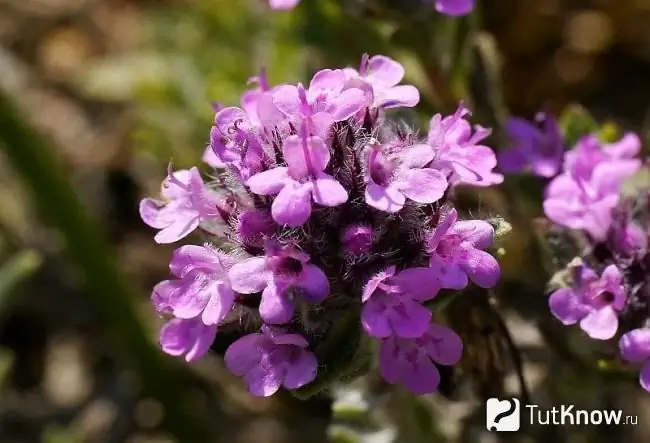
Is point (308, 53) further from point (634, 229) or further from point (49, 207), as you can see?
point (634, 229)

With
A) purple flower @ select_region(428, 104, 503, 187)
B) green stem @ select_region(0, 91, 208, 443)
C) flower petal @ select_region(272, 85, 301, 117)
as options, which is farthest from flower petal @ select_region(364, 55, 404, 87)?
green stem @ select_region(0, 91, 208, 443)

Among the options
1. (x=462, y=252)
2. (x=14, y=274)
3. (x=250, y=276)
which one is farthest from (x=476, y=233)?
(x=14, y=274)

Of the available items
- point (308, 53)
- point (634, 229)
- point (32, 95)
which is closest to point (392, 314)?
point (634, 229)

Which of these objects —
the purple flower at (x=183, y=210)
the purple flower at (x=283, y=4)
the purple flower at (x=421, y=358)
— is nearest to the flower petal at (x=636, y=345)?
the purple flower at (x=421, y=358)

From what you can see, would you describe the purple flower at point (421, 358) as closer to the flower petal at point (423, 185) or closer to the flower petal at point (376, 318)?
the flower petal at point (376, 318)

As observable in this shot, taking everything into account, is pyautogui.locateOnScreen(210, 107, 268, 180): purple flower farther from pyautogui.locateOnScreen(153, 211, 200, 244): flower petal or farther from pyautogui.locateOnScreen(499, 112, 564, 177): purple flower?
pyautogui.locateOnScreen(499, 112, 564, 177): purple flower
